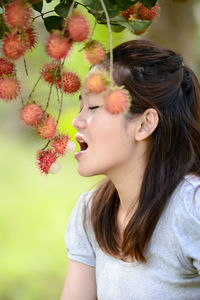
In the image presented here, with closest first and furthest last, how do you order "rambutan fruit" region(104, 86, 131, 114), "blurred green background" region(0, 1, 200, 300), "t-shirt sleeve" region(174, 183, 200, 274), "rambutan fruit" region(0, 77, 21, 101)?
1. "rambutan fruit" region(104, 86, 131, 114)
2. "rambutan fruit" region(0, 77, 21, 101)
3. "t-shirt sleeve" region(174, 183, 200, 274)
4. "blurred green background" region(0, 1, 200, 300)

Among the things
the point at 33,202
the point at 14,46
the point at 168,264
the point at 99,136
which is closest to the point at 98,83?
the point at 14,46

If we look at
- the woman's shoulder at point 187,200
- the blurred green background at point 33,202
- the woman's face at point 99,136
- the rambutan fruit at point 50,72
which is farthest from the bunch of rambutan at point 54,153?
the blurred green background at point 33,202

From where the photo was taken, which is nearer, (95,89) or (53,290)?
(95,89)

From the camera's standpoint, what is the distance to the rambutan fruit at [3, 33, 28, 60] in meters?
0.75

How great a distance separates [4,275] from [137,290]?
1.75m

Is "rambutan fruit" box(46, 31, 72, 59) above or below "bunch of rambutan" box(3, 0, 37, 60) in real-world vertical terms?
below

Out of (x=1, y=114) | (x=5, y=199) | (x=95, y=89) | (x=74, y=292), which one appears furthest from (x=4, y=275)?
(x=95, y=89)

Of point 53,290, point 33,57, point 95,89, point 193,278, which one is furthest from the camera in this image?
point 33,57

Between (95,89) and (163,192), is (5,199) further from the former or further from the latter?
(95,89)

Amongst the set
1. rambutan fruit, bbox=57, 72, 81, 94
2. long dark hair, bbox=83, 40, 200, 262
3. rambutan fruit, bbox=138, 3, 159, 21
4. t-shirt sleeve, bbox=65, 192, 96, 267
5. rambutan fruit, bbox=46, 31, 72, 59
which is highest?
rambutan fruit, bbox=46, 31, 72, 59

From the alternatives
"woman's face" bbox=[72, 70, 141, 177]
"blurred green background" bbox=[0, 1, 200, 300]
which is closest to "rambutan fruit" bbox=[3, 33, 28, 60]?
"woman's face" bbox=[72, 70, 141, 177]

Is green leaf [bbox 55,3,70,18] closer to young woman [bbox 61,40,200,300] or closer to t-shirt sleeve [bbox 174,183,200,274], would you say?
young woman [bbox 61,40,200,300]

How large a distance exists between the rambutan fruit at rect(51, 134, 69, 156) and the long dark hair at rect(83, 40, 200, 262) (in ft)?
1.04

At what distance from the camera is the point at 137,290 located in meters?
1.25
